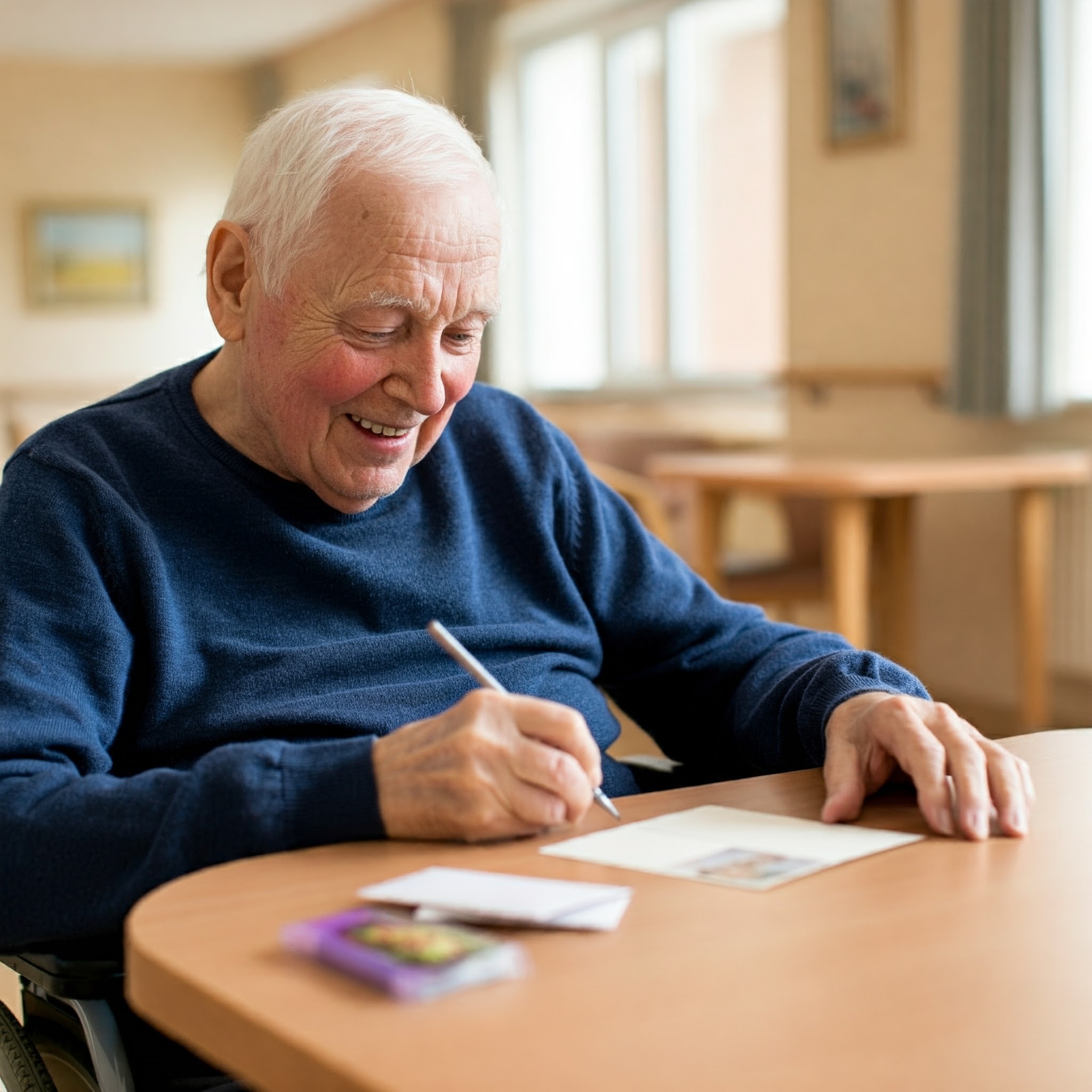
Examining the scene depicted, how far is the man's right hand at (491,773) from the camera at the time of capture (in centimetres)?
95

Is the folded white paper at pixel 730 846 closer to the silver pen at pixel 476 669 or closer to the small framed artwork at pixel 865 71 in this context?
the silver pen at pixel 476 669

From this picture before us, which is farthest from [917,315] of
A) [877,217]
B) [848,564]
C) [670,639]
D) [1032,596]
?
[670,639]

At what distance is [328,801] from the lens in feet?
3.18

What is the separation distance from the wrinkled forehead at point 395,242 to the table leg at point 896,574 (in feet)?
10.8

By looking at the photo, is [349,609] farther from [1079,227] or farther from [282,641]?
[1079,227]

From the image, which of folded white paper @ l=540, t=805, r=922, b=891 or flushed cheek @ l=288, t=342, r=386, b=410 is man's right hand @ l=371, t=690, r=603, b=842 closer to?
folded white paper @ l=540, t=805, r=922, b=891

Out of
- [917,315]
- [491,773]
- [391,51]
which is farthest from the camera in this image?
[391,51]

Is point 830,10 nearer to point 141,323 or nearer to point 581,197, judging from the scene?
point 581,197

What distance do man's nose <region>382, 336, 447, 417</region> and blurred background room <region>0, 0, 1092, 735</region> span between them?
0.22m

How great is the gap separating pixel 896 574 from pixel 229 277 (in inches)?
131

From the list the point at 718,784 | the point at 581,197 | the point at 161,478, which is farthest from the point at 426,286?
the point at 581,197

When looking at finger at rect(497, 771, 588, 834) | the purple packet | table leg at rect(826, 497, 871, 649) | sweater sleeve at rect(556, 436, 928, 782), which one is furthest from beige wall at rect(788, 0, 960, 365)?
the purple packet

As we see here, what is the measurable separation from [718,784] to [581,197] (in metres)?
6.34

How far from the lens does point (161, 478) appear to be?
132 cm
